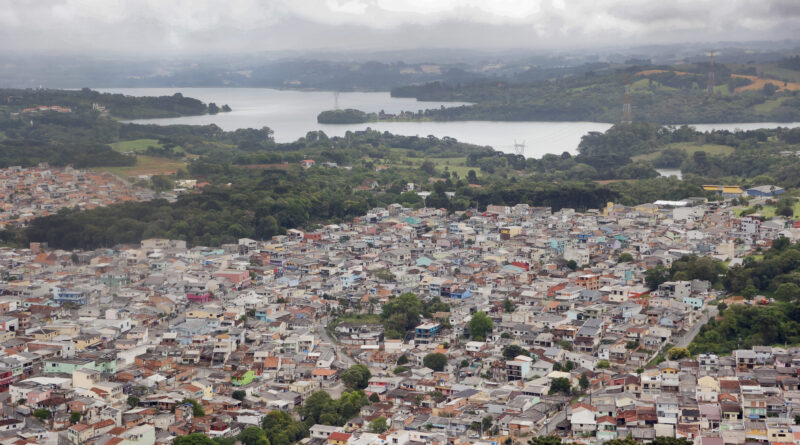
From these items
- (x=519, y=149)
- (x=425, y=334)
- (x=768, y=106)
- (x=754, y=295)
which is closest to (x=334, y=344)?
(x=425, y=334)

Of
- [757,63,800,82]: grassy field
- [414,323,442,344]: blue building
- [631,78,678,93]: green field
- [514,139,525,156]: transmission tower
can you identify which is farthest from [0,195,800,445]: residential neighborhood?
[757,63,800,82]: grassy field

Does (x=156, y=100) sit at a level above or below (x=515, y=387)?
above

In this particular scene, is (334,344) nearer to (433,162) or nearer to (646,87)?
(433,162)

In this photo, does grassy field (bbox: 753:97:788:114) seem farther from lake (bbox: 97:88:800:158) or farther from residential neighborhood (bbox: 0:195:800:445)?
residential neighborhood (bbox: 0:195:800:445)

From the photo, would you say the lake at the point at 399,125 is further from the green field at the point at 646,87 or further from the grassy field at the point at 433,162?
the grassy field at the point at 433,162

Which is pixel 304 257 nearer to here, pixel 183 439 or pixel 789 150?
pixel 183 439

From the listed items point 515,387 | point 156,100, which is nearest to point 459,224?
point 515,387
